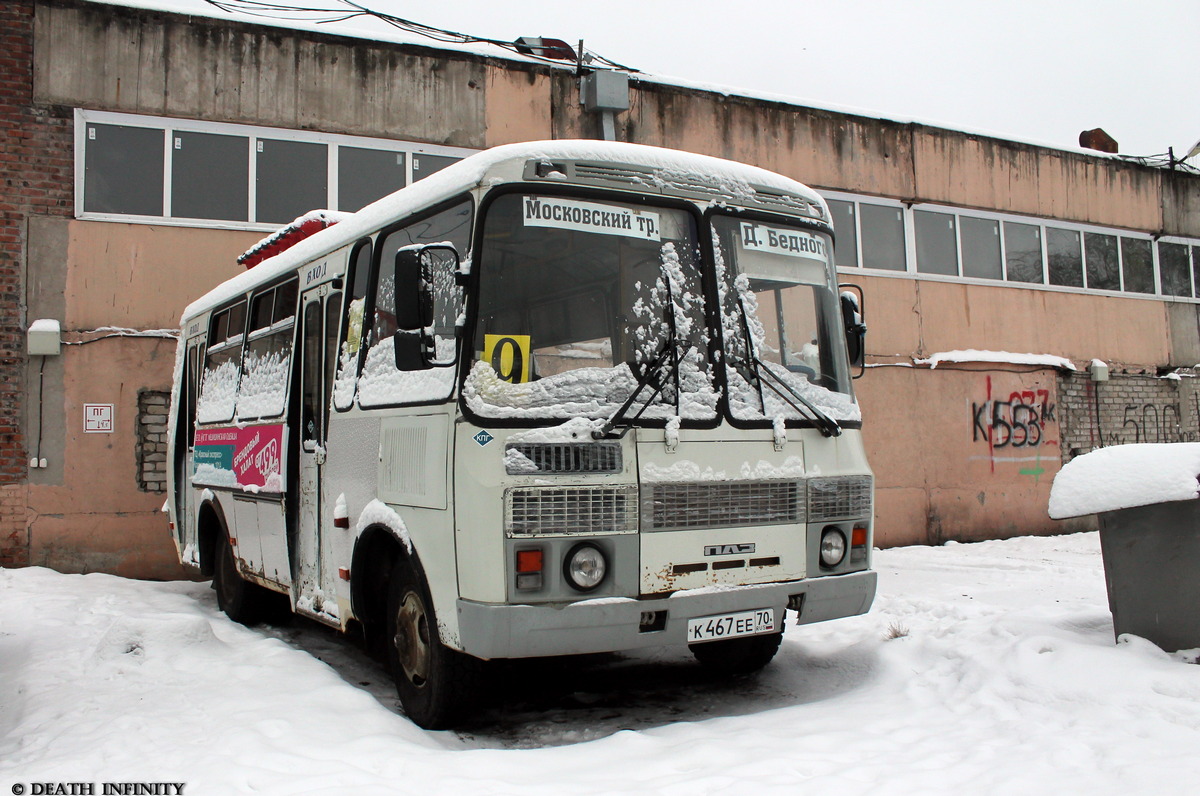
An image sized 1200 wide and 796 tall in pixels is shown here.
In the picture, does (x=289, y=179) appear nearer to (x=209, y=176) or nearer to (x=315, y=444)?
(x=209, y=176)

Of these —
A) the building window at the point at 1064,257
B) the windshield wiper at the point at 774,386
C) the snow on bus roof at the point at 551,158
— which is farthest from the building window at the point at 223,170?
the building window at the point at 1064,257

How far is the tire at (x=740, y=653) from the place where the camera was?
6.21 meters

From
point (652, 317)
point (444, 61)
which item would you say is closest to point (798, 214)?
point (652, 317)

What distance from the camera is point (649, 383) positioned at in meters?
4.82

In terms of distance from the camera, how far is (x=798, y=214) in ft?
18.5

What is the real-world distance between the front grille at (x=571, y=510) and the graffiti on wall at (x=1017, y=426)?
11.0 metres

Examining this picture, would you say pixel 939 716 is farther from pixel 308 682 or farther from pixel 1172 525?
pixel 308 682

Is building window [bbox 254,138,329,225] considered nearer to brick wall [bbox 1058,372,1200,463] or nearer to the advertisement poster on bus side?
the advertisement poster on bus side

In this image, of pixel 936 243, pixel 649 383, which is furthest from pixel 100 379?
pixel 936 243

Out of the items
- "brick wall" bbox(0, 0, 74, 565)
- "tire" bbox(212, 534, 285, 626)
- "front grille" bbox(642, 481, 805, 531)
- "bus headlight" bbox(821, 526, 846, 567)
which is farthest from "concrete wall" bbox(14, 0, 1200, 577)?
"bus headlight" bbox(821, 526, 846, 567)

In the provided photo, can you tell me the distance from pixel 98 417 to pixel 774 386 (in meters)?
7.89

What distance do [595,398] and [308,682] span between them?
232 cm

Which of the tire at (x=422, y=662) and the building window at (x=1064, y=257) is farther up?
the building window at (x=1064, y=257)

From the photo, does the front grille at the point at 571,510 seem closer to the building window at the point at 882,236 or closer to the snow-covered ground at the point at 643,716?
the snow-covered ground at the point at 643,716
